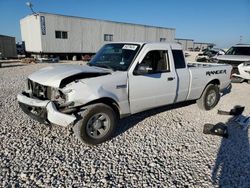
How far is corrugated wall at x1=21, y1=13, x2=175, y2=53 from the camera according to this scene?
2069cm

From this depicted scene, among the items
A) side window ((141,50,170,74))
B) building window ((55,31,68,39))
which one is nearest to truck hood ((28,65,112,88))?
side window ((141,50,170,74))

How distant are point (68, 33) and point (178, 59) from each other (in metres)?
18.5

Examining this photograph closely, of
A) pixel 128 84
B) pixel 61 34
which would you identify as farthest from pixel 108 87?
pixel 61 34

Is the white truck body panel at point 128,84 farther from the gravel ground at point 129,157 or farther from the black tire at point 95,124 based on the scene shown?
the gravel ground at point 129,157

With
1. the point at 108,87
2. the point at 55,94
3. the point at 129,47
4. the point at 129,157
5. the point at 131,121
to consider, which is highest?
the point at 129,47

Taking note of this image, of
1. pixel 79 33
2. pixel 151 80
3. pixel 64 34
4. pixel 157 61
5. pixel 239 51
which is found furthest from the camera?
pixel 79 33

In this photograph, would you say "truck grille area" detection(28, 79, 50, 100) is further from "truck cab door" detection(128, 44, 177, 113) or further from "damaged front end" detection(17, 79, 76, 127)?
"truck cab door" detection(128, 44, 177, 113)

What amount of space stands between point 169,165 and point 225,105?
450 centimetres

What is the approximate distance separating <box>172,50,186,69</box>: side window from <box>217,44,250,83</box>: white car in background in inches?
242

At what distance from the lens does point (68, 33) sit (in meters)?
21.8

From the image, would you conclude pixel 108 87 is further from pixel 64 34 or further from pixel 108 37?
pixel 108 37

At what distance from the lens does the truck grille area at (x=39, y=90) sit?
4.01 meters

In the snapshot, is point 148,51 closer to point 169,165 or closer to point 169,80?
point 169,80

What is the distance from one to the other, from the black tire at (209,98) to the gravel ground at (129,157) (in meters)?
1.12
